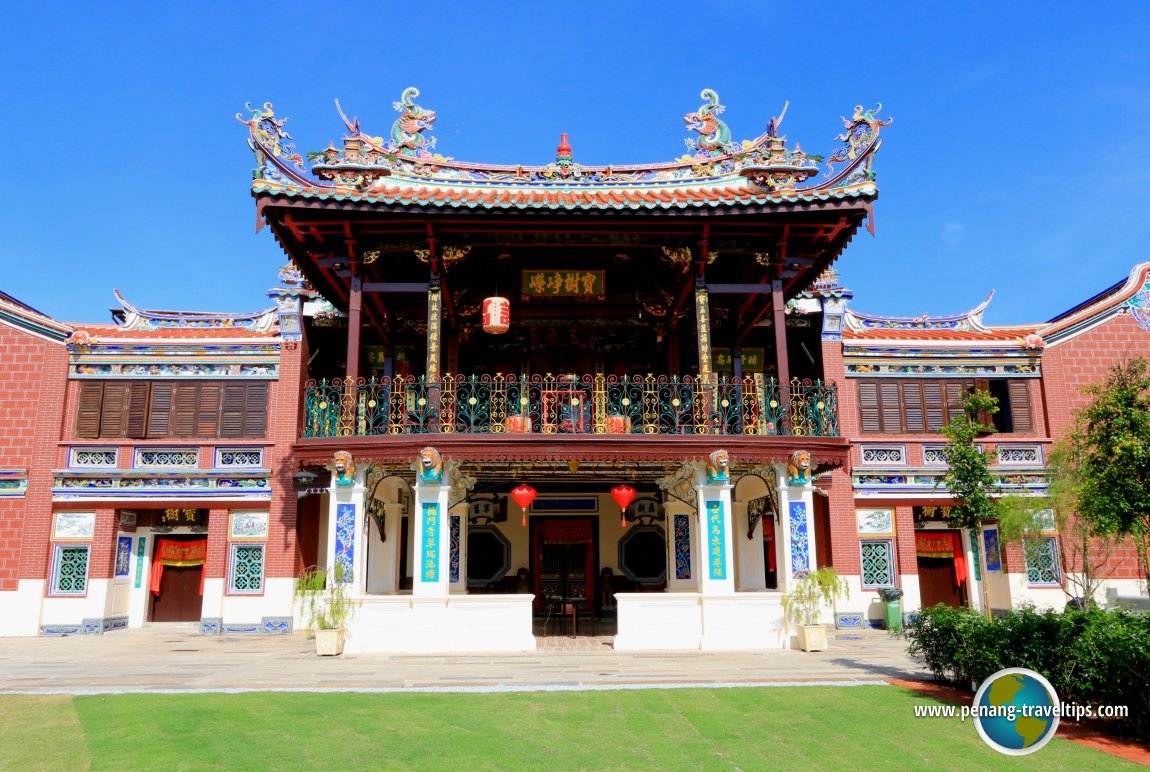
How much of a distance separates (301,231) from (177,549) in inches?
364

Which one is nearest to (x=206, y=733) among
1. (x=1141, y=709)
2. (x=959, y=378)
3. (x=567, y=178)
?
(x=1141, y=709)

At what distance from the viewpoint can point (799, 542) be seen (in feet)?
40.0

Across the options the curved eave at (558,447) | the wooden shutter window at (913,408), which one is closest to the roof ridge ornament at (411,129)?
the curved eave at (558,447)

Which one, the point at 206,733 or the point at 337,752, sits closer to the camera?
the point at 337,752

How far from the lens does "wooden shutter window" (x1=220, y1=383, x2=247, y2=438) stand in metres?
16.7

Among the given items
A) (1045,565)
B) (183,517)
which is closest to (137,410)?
(183,517)

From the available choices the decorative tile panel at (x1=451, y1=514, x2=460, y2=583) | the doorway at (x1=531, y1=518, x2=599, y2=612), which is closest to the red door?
the decorative tile panel at (x1=451, y1=514, x2=460, y2=583)

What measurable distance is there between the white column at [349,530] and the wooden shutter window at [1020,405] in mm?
13591

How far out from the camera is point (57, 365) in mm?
16719

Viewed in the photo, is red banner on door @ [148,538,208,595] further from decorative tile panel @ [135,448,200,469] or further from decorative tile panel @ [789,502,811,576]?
decorative tile panel @ [789,502,811,576]

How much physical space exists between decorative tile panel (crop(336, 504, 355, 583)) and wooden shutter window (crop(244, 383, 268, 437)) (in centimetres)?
548

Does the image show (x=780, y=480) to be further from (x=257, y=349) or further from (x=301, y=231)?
(x=257, y=349)

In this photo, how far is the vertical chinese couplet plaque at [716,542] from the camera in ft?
39.7

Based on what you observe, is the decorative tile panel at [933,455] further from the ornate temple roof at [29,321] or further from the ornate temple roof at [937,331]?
the ornate temple roof at [29,321]
